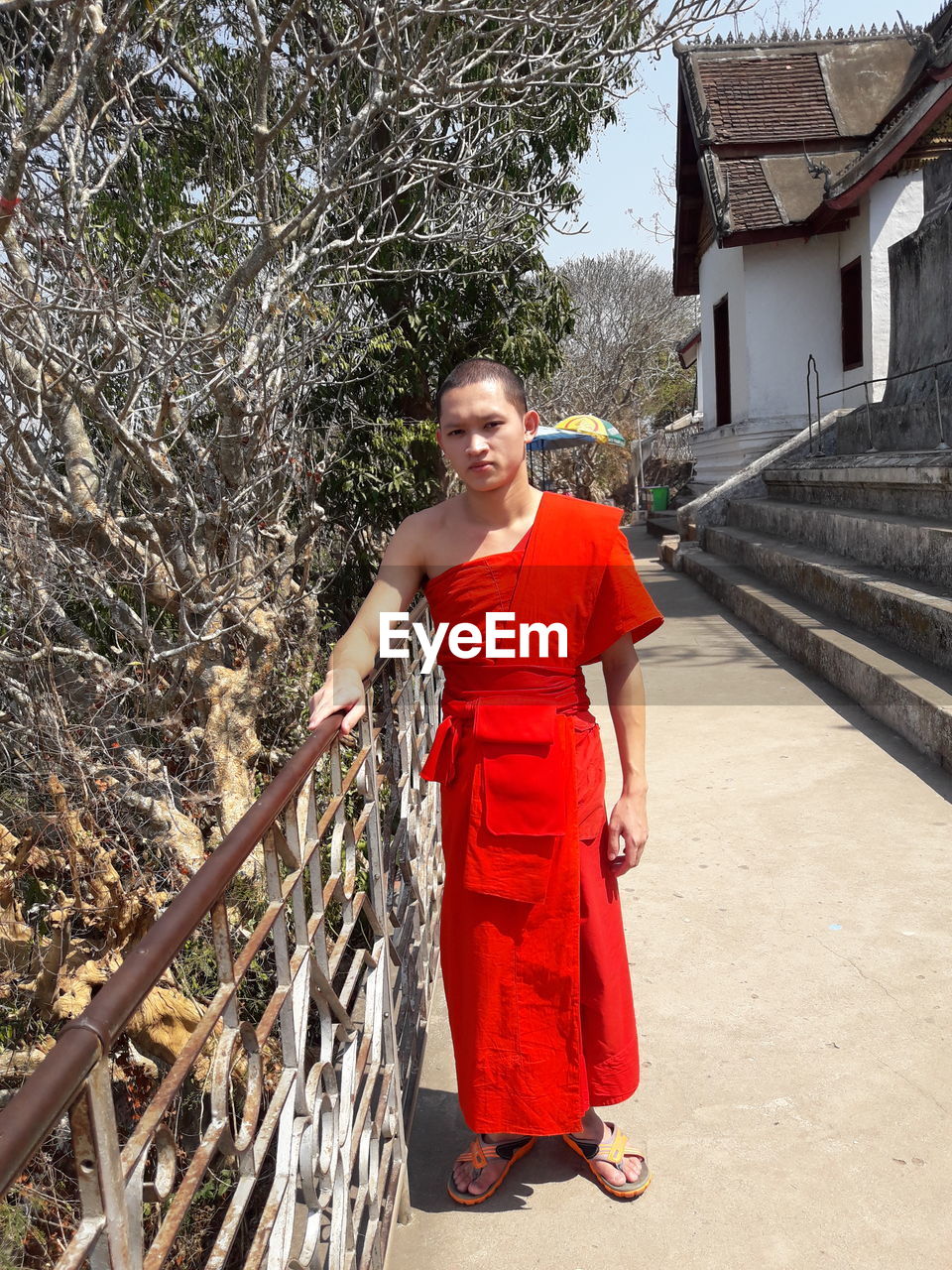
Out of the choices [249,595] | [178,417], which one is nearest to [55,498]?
[178,417]

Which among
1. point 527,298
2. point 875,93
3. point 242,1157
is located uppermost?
point 875,93

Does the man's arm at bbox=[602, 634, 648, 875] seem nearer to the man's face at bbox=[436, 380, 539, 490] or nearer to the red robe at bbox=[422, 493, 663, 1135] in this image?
the red robe at bbox=[422, 493, 663, 1135]

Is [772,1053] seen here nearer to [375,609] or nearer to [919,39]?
[375,609]

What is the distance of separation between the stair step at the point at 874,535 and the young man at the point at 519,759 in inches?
170

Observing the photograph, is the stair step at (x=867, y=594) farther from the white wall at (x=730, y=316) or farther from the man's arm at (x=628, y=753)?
the white wall at (x=730, y=316)

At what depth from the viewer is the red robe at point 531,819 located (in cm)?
205

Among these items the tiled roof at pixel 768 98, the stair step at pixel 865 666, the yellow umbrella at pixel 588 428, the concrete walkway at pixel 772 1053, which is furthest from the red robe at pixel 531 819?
the yellow umbrella at pixel 588 428

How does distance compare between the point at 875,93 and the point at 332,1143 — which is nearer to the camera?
the point at 332,1143

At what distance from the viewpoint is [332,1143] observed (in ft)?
5.65

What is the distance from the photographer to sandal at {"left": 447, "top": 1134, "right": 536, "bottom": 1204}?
228cm

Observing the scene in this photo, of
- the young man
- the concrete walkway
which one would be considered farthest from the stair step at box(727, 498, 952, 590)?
the young man

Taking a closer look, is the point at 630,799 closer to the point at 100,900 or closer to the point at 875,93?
the point at 100,900

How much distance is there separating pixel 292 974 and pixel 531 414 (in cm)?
113

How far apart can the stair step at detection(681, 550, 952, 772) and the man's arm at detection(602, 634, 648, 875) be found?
266cm
